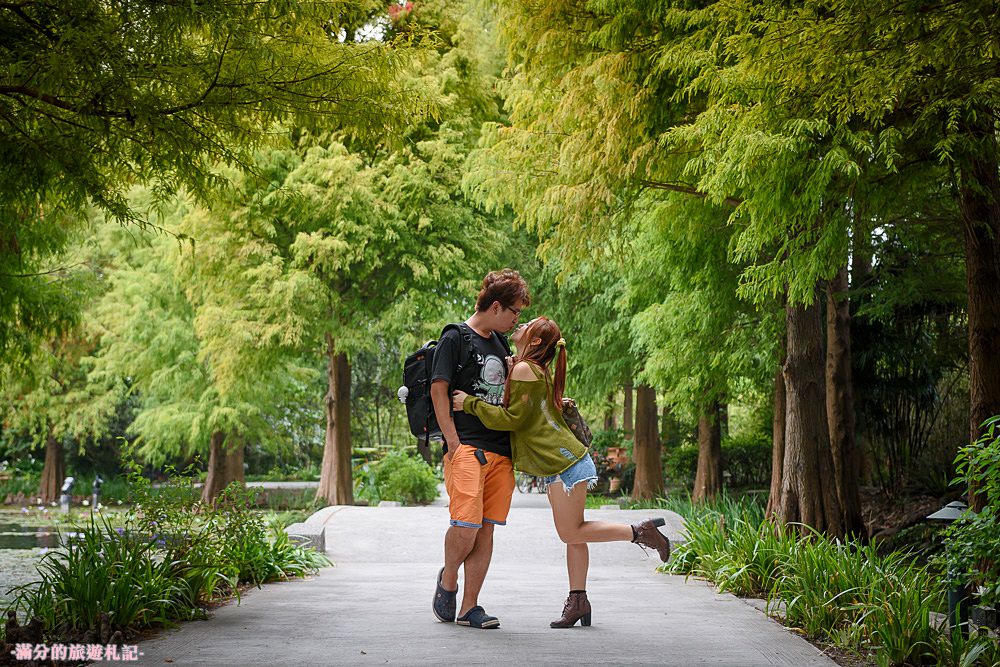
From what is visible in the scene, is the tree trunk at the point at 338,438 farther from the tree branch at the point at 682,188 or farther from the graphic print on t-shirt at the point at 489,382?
the graphic print on t-shirt at the point at 489,382

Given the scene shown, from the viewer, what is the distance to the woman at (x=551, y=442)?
6.39 m

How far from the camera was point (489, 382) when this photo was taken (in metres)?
6.51

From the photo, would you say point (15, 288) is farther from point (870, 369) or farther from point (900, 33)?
point (870, 369)

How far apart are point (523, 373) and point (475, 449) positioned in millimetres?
546

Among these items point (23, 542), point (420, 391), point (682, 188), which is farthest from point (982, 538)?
point (23, 542)

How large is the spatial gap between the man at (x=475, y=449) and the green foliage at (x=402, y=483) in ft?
51.3

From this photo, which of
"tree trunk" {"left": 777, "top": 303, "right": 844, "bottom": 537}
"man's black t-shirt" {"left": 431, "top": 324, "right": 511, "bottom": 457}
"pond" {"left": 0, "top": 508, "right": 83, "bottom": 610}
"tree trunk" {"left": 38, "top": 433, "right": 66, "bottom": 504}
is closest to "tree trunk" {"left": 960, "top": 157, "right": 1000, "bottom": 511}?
"tree trunk" {"left": 777, "top": 303, "right": 844, "bottom": 537}

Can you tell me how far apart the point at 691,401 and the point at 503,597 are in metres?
8.59

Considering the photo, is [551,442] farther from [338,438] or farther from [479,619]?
[338,438]

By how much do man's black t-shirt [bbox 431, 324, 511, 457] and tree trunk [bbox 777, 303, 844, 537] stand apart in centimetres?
627

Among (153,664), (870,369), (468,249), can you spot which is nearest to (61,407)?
(468,249)

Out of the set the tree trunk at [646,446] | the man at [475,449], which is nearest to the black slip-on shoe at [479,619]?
the man at [475,449]

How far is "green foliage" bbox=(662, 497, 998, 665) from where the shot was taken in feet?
17.9

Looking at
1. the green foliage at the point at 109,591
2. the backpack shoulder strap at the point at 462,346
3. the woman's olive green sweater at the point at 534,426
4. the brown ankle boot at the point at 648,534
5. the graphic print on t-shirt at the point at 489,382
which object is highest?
the backpack shoulder strap at the point at 462,346
